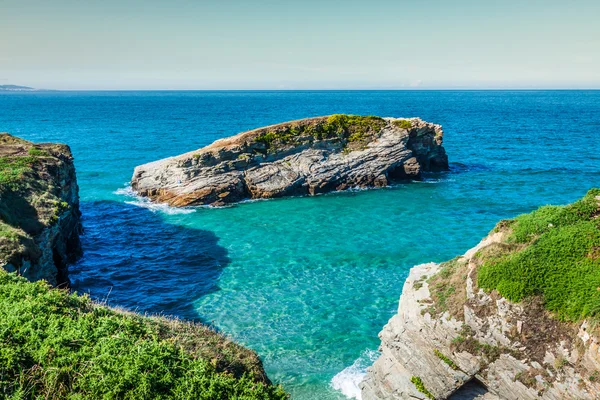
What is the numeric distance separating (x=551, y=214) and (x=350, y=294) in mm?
13618

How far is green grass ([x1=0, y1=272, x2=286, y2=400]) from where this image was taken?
396 inches

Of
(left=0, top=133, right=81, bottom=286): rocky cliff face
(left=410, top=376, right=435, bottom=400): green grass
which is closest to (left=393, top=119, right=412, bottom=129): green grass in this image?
(left=0, top=133, right=81, bottom=286): rocky cliff face

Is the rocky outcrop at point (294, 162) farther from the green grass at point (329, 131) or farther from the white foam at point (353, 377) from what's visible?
the white foam at point (353, 377)

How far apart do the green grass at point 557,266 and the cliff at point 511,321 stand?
1.2 inches

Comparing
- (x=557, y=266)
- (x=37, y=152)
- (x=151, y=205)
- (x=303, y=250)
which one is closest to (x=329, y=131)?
(x=151, y=205)

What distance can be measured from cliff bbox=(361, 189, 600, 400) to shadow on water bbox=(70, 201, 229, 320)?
14201 mm

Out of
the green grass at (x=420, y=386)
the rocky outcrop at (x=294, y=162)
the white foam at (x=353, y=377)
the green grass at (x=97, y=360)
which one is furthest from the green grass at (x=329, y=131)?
the green grass at (x=97, y=360)

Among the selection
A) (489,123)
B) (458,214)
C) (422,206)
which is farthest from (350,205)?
(489,123)

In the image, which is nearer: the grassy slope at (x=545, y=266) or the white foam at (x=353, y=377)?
the grassy slope at (x=545, y=266)

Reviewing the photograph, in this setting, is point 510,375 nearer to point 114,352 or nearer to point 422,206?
point 114,352

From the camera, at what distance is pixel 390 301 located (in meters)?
26.8

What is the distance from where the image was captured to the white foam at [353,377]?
19594 mm

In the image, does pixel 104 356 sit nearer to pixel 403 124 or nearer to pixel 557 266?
pixel 557 266

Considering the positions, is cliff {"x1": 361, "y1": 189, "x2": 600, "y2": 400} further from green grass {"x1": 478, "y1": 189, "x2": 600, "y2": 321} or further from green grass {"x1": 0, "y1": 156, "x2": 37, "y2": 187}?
green grass {"x1": 0, "y1": 156, "x2": 37, "y2": 187}
